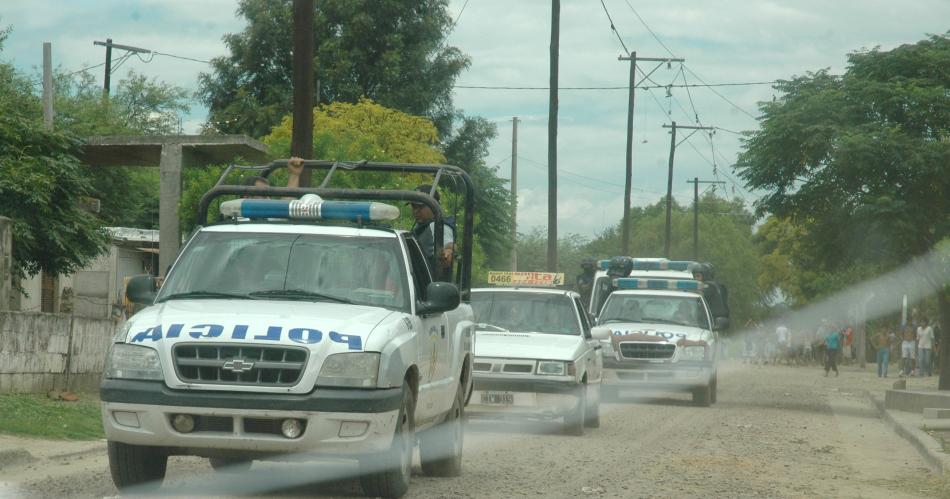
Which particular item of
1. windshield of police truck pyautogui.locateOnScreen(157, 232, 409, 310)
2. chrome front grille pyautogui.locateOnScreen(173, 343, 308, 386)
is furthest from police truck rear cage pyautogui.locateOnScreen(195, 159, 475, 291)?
chrome front grille pyautogui.locateOnScreen(173, 343, 308, 386)

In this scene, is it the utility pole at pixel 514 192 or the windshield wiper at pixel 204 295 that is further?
the utility pole at pixel 514 192

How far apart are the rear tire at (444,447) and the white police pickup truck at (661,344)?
12.8 metres

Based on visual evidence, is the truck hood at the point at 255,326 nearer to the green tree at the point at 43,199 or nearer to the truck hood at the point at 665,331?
the green tree at the point at 43,199

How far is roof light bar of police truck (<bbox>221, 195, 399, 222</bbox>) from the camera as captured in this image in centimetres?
993

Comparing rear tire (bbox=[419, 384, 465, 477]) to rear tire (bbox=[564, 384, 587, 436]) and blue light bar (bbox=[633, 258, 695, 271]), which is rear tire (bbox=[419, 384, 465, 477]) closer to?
rear tire (bbox=[564, 384, 587, 436])

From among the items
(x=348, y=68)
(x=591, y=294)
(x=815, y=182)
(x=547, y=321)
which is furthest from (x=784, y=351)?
(x=547, y=321)

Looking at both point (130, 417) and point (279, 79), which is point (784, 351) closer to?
point (279, 79)

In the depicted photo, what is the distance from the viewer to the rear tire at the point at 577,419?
52.1 ft

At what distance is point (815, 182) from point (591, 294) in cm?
715

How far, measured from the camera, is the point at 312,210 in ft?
33.1

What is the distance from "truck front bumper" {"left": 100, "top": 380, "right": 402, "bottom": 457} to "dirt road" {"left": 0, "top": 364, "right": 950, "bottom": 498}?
87 centimetres

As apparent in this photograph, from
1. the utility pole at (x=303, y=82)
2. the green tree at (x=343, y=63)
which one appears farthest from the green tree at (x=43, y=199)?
the green tree at (x=343, y=63)

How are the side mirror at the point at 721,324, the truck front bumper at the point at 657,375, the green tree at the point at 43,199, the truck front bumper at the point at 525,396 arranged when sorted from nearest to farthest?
1. the truck front bumper at the point at 525,396
2. the green tree at the point at 43,199
3. the truck front bumper at the point at 657,375
4. the side mirror at the point at 721,324

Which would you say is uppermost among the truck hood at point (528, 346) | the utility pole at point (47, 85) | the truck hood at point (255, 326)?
the utility pole at point (47, 85)
